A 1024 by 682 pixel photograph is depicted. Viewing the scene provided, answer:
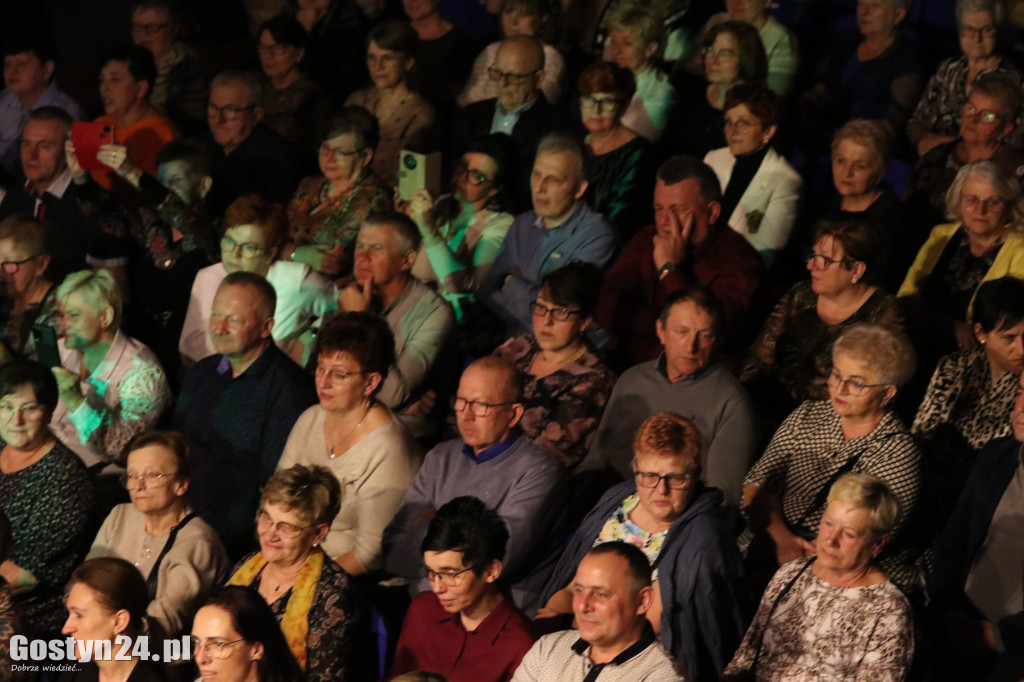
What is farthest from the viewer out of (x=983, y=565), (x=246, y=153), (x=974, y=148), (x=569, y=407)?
(x=246, y=153)

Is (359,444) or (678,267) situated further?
(678,267)

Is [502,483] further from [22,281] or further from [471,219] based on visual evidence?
[22,281]

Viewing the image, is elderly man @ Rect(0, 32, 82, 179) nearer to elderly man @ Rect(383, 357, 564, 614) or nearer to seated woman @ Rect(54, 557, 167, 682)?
elderly man @ Rect(383, 357, 564, 614)

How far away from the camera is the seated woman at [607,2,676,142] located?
5.70 m

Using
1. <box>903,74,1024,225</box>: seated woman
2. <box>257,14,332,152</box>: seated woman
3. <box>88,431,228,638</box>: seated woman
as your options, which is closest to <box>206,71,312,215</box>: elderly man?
<box>257,14,332,152</box>: seated woman

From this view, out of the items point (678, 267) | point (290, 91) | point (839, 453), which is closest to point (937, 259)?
point (678, 267)

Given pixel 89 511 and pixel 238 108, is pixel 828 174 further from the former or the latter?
pixel 89 511

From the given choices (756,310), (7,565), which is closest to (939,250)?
(756,310)

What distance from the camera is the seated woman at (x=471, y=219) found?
4.89m

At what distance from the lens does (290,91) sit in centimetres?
617

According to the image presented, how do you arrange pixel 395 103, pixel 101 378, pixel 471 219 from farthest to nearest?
pixel 395 103
pixel 471 219
pixel 101 378

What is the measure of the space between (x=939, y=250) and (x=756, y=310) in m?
0.62

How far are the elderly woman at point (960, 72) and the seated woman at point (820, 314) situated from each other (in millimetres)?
1260

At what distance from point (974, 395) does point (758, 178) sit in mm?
1320
